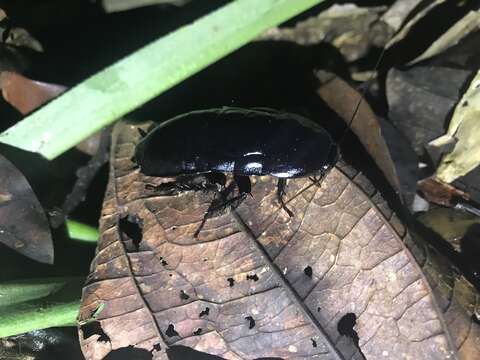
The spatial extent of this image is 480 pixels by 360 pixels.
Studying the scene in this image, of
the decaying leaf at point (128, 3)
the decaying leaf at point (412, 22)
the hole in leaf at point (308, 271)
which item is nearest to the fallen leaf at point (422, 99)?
→ the decaying leaf at point (412, 22)

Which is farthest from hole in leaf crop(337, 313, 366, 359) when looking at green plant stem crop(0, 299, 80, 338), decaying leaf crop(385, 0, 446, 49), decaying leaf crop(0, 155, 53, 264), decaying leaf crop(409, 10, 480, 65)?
decaying leaf crop(385, 0, 446, 49)

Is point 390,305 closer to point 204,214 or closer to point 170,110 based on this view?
point 204,214

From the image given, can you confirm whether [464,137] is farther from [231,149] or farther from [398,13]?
[231,149]

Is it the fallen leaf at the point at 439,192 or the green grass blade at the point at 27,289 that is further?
the fallen leaf at the point at 439,192

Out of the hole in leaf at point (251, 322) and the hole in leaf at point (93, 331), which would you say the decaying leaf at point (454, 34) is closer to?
the hole in leaf at point (251, 322)

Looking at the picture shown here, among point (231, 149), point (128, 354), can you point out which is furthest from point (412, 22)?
point (128, 354)

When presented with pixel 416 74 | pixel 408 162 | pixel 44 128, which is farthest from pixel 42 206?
pixel 416 74
